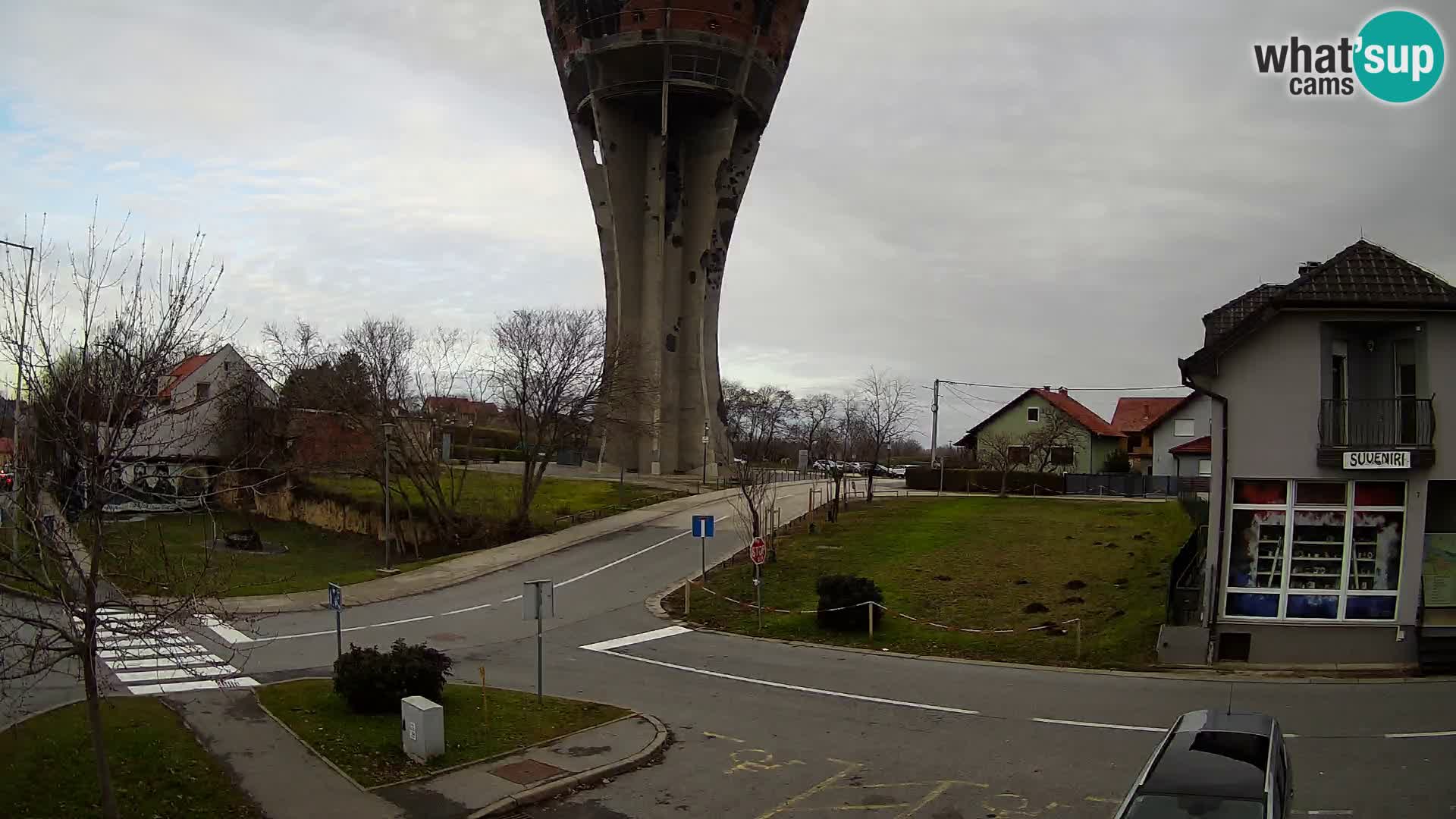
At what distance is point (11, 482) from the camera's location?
35.8 feet

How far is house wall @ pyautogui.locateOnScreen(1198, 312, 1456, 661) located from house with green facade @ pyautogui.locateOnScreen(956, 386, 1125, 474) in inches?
2073

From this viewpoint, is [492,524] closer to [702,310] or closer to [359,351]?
[359,351]

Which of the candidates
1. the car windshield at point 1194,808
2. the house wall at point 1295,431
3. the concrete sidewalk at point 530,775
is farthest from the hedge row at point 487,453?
the car windshield at point 1194,808

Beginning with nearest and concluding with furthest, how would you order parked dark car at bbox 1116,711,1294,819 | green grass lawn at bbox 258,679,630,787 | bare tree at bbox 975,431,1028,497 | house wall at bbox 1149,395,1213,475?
parked dark car at bbox 1116,711,1294,819, green grass lawn at bbox 258,679,630,787, house wall at bbox 1149,395,1213,475, bare tree at bbox 975,431,1028,497

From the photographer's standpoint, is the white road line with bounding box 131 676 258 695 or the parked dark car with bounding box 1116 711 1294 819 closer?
the parked dark car with bounding box 1116 711 1294 819

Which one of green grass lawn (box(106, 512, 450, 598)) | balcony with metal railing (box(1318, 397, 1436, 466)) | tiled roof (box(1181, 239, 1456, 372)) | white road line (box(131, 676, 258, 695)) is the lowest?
green grass lawn (box(106, 512, 450, 598))

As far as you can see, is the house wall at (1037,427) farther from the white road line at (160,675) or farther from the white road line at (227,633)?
the white road line at (160,675)

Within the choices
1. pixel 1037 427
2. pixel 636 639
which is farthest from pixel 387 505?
pixel 1037 427

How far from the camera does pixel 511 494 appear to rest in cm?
5069

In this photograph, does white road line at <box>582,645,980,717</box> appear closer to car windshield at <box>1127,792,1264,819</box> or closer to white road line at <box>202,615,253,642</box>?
car windshield at <box>1127,792,1264,819</box>

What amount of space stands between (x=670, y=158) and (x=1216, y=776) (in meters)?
58.4

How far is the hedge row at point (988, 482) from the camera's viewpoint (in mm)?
61281

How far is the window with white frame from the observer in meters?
18.2

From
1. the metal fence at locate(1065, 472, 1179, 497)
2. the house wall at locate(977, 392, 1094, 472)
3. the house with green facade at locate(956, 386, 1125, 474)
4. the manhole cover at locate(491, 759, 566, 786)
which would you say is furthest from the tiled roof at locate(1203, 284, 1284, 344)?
the house wall at locate(977, 392, 1094, 472)
